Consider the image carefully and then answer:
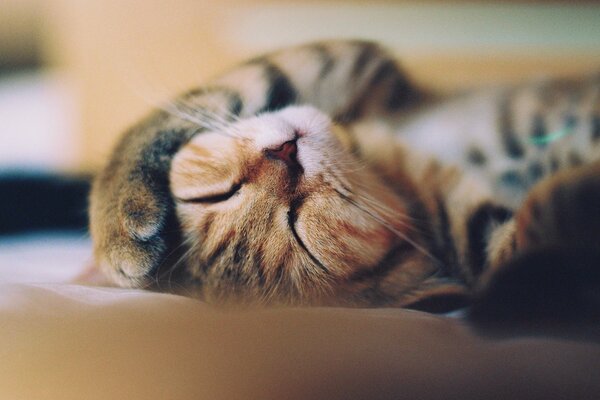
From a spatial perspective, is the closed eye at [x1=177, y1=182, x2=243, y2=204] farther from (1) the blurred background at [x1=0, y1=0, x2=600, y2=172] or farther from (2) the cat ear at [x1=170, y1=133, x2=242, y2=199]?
(1) the blurred background at [x1=0, y1=0, x2=600, y2=172]

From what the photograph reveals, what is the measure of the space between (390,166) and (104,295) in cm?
54

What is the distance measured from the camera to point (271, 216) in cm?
66

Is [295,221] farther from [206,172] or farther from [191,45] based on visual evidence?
[191,45]

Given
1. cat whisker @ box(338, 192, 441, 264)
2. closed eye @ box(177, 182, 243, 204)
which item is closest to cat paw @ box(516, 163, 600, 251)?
cat whisker @ box(338, 192, 441, 264)

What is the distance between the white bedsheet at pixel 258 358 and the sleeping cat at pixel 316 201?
13 cm

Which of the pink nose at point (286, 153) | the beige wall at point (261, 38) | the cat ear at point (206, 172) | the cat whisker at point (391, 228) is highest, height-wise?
the beige wall at point (261, 38)

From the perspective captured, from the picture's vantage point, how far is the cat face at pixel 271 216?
2.09 feet

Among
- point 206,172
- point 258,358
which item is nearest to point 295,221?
point 206,172

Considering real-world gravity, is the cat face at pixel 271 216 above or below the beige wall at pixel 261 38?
below

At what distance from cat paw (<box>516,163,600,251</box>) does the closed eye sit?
37 cm

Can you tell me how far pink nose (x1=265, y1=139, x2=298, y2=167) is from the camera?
2.20 ft

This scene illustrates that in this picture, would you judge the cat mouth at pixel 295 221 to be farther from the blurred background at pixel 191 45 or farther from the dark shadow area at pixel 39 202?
the dark shadow area at pixel 39 202

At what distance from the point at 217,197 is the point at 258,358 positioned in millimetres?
297

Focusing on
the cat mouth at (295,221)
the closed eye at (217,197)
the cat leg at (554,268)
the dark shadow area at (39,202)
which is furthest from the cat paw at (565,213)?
the dark shadow area at (39,202)
